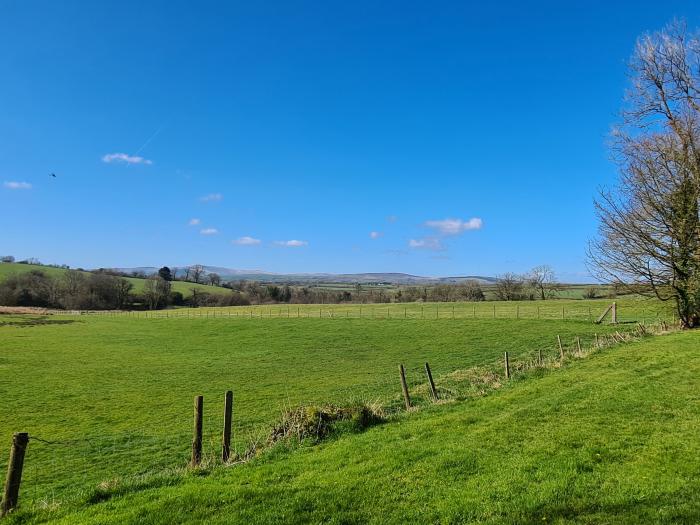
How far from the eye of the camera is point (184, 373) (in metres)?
32.0

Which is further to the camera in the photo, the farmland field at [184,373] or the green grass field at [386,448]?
the farmland field at [184,373]

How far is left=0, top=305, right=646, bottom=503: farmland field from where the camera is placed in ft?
50.1

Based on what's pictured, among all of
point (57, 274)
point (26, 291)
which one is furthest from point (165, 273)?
point (26, 291)

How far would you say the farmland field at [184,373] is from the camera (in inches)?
601

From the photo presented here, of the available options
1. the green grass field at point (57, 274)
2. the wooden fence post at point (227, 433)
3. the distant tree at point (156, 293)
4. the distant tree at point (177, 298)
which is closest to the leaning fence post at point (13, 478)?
the wooden fence post at point (227, 433)

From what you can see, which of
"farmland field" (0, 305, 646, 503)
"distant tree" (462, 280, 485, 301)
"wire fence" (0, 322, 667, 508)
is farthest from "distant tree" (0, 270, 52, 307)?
"wire fence" (0, 322, 667, 508)

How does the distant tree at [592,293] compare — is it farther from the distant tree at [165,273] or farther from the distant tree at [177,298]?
the distant tree at [165,273]

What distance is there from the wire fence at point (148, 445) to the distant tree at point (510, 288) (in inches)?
3294

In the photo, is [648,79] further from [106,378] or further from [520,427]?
[106,378]

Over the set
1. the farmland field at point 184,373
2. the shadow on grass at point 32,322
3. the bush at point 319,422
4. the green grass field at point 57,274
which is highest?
A: the green grass field at point 57,274

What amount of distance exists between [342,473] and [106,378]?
27473mm

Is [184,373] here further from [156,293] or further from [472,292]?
[156,293]

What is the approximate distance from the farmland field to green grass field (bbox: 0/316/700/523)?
15 cm

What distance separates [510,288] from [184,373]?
87744 millimetres
